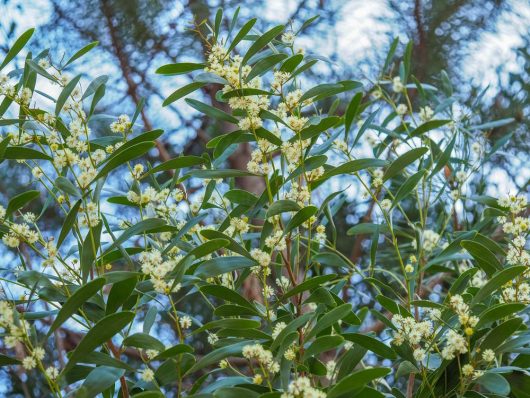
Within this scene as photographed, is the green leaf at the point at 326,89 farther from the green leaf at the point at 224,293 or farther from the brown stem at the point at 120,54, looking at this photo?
the brown stem at the point at 120,54

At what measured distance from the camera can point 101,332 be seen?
2.28 feet

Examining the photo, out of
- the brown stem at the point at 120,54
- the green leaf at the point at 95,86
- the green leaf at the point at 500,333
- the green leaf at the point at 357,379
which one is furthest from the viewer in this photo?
the brown stem at the point at 120,54

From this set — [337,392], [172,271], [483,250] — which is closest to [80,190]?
[172,271]

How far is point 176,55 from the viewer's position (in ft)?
7.14

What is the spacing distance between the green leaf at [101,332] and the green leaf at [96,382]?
2cm

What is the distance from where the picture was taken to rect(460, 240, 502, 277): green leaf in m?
0.83

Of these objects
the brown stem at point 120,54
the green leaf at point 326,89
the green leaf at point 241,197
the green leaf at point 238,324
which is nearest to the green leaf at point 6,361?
the green leaf at point 238,324

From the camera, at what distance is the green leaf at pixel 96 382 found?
692 mm

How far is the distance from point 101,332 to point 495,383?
376 mm

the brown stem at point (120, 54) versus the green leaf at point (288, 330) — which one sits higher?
the brown stem at point (120, 54)

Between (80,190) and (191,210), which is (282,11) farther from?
(80,190)

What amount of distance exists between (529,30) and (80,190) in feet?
5.86

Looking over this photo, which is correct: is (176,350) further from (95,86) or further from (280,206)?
(95,86)

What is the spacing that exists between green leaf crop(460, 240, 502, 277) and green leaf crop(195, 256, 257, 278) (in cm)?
23
